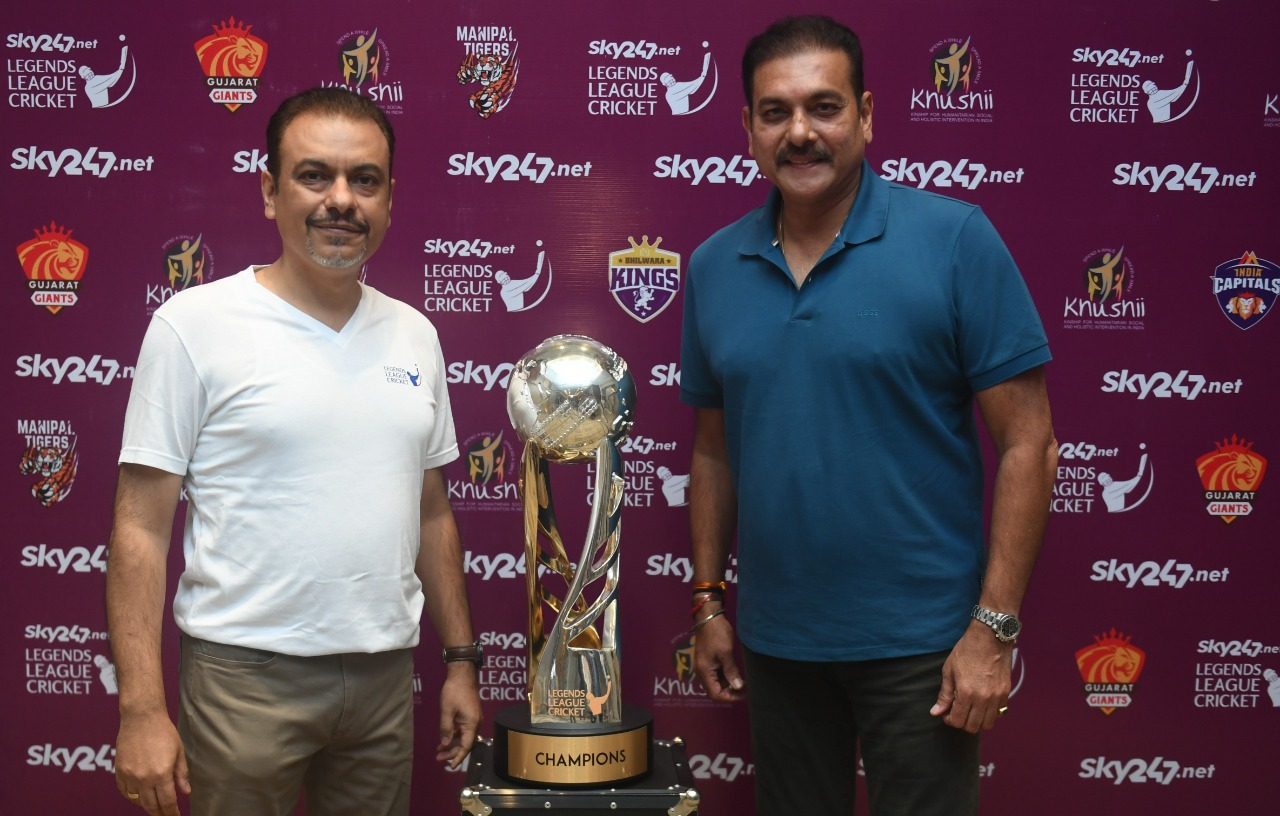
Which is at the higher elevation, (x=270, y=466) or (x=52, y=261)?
(x=52, y=261)

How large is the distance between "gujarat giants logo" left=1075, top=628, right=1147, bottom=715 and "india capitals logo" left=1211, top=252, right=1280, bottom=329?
30.4 inches

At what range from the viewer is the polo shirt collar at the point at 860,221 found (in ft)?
5.52

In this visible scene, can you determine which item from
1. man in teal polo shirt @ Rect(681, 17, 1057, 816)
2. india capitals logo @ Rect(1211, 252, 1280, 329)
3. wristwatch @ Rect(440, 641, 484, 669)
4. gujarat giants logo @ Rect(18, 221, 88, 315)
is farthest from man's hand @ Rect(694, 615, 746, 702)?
gujarat giants logo @ Rect(18, 221, 88, 315)

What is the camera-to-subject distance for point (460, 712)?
6.04 feet

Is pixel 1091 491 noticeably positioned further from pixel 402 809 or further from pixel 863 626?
pixel 402 809

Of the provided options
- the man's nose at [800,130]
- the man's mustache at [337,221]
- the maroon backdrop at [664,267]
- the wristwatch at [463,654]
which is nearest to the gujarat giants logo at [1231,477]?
the maroon backdrop at [664,267]

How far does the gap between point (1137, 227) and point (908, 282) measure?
41.4 inches

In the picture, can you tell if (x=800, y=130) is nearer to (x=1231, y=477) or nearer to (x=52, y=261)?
(x=1231, y=477)

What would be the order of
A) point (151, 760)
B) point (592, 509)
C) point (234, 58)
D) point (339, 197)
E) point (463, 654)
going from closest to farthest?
point (151, 760) < point (339, 197) < point (592, 509) < point (463, 654) < point (234, 58)

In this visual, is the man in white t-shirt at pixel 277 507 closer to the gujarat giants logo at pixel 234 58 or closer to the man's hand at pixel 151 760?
the man's hand at pixel 151 760

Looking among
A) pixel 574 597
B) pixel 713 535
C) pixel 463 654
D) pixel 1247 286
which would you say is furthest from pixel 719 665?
pixel 1247 286

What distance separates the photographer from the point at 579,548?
95.6 inches

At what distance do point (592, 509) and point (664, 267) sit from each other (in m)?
0.81

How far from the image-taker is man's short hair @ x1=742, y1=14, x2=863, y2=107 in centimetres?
168
